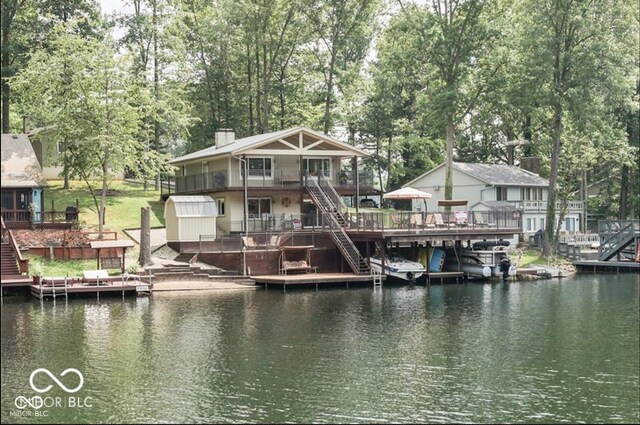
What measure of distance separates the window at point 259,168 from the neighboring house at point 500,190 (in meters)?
18.0

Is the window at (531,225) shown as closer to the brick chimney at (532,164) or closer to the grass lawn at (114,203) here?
the brick chimney at (532,164)

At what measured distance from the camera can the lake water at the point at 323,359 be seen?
18.5 metres

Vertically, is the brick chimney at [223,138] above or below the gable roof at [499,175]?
above

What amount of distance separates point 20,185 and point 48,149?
150 inches

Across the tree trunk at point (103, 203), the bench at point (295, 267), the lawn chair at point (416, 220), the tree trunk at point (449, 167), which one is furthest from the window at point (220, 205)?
the tree trunk at point (449, 167)

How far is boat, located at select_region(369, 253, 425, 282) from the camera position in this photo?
45.9 metres

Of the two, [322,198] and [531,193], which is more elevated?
[531,193]

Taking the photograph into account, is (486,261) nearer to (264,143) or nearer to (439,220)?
(439,220)

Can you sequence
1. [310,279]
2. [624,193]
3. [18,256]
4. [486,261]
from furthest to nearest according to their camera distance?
[624,193] → [486,261] → [310,279] → [18,256]

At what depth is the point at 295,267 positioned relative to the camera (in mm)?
45562

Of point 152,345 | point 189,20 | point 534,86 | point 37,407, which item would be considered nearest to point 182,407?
point 37,407

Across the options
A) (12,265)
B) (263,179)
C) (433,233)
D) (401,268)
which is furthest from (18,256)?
(433,233)

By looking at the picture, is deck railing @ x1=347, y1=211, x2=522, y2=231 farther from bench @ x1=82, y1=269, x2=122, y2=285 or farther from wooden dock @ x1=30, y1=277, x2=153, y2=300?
bench @ x1=82, y1=269, x2=122, y2=285

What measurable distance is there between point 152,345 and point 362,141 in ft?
172
